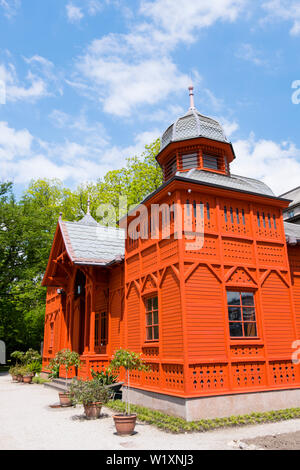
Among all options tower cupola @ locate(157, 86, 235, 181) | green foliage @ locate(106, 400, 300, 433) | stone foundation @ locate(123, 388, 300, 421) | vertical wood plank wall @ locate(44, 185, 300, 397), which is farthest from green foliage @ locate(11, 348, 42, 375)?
tower cupola @ locate(157, 86, 235, 181)

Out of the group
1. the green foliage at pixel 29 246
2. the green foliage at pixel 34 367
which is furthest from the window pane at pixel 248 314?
the green foliage at pixel 29 246

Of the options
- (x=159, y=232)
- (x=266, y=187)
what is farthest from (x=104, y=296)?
(x=266, y=187)

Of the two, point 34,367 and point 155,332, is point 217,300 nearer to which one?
point 155,332

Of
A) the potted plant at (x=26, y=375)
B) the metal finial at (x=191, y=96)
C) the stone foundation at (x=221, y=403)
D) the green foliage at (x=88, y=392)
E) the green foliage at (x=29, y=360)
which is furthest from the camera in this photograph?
the green foliage at (x=29, y=360)

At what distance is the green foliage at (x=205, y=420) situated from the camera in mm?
8156

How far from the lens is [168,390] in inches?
373

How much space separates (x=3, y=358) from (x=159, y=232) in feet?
89.1

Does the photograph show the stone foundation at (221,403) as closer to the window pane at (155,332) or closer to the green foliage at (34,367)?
the window pane at (155,332)

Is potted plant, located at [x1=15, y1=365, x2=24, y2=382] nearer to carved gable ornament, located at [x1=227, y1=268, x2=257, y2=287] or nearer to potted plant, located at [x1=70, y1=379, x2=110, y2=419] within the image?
potted plant, located at [x1=70, y1=379, x2=110, y2=419]

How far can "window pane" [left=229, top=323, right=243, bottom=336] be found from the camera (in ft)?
32.4

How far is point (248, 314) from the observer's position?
406 inches

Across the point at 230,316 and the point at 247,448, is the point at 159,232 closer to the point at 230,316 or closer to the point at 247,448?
the point at 230,316

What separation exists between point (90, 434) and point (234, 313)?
473 cm

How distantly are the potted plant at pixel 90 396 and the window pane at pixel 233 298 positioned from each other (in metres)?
4.16
